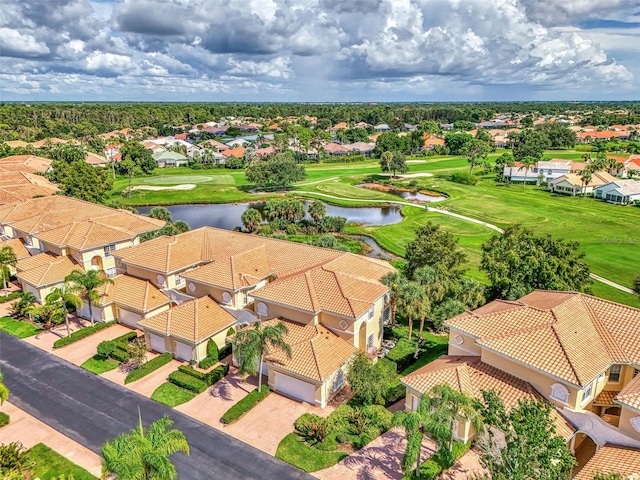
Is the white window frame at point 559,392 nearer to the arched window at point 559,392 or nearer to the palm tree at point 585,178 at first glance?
the arched window at point 559,392

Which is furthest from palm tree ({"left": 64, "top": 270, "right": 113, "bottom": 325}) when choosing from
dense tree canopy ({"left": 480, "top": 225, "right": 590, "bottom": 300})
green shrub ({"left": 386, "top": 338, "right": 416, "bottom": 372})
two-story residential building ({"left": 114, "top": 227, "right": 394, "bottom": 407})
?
dense tree canopy ({"left": 480, "top": 225, "right": 590, "bottom": 300})

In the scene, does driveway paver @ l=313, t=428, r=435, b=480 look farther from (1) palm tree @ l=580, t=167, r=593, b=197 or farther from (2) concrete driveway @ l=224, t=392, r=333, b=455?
(1) palm tree @ l=580, t=167, r=593, b=197

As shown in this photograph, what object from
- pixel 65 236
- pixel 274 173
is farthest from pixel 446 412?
pixel 274 173

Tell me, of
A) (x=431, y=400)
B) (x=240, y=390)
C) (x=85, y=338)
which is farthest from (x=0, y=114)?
(x=431, y=400)

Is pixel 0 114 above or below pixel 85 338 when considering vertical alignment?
above

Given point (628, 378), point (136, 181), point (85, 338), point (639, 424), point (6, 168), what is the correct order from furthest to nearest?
point (136, 181), point (6, 168), point (85, 338), point (628, 378), point (639, 424)

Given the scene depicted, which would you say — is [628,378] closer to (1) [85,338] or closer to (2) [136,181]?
(1) [85,338]
